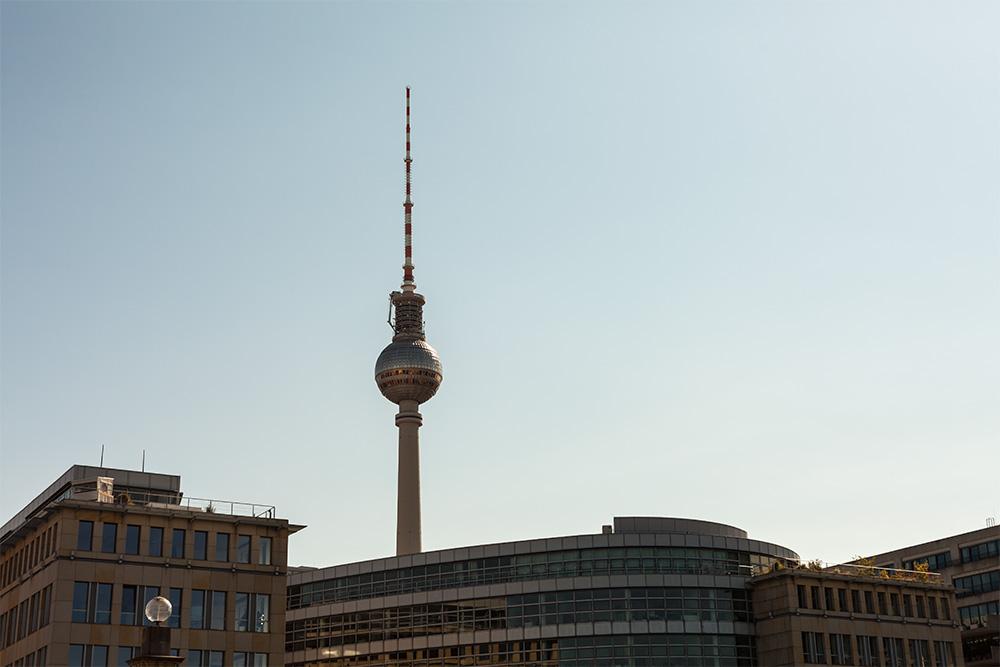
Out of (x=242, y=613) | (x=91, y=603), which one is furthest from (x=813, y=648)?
(x=91, y=603)

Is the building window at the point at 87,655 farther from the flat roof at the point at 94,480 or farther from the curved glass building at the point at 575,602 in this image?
A: the curved glass building at the point at 575,602

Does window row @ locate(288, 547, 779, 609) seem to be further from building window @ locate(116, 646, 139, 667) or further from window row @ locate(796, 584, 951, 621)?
building window @ locate(116, 646, 139, 667)

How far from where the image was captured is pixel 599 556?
108 metres

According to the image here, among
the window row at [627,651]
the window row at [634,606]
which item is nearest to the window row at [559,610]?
the window row at [634,606]

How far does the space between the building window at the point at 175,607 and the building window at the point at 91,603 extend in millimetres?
3920

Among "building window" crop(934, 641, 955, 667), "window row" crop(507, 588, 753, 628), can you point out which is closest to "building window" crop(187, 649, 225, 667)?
"window row" crop(507, 588, 753, 628)

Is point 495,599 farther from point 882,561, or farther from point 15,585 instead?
point 882,561

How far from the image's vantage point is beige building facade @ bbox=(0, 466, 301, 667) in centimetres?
8050

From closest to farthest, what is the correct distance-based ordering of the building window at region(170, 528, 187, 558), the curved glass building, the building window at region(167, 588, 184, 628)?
the building window at region(167, 588, 184, 628) < the building window at region(170, 528, 187, 558) < the curved glass building

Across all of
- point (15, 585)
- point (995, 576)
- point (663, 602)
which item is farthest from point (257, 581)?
point (995, 576)

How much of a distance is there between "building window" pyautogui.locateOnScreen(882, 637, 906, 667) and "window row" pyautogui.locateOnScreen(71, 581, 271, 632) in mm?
53543

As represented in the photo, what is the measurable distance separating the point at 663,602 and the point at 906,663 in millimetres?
22210

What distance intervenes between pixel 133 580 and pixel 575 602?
3914 cm

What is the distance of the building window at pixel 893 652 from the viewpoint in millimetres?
108875
